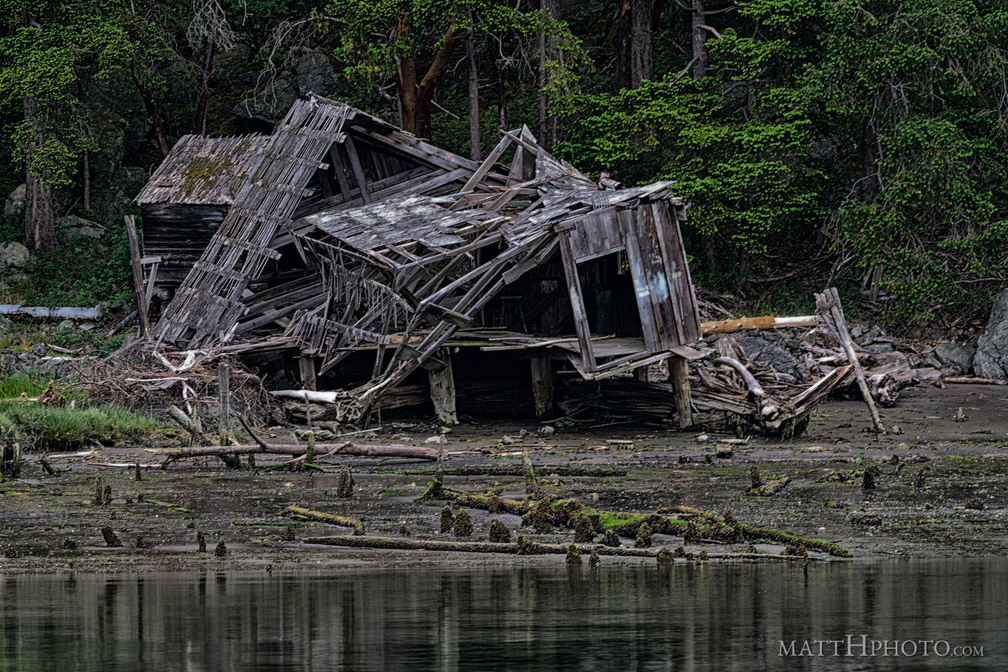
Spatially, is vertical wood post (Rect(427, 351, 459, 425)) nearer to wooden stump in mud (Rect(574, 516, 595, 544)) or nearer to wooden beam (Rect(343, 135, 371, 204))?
wooden beam (Rect(343, 135, 371, 204))

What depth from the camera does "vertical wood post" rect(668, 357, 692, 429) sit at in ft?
72.2

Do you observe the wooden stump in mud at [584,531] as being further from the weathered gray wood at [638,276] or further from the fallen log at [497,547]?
the weathered gray wood at [638,276]

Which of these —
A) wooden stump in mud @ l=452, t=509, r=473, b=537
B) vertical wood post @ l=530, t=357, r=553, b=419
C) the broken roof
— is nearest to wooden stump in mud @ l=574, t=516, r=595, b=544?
wooden stump in mud @ l=452, t=509, r=473, b=537

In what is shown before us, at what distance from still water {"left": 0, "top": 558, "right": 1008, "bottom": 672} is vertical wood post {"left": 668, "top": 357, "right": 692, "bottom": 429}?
11543 millimetres

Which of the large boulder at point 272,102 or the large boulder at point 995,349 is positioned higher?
the large boulder at point 272,102

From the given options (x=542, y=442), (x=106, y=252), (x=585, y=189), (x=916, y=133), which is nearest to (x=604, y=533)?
(x=542, y=442)

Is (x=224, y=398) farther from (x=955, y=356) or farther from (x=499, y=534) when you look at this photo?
(x=955, y=356)

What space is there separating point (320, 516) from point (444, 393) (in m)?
10.8

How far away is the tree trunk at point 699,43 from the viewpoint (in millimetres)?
31969

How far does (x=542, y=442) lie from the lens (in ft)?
68.3

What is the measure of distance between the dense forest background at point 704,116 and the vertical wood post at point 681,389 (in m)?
8.50

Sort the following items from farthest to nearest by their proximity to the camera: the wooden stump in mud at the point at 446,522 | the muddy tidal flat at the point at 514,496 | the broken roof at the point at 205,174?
1. the broken roof at the point at 205,174
2. the wooden stump in mud at the point at 446,522
3. the muddy tidal flat at the point at 514,496

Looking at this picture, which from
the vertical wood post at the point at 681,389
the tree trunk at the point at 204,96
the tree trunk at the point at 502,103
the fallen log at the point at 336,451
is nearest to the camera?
the fallen log at the point at 336,451

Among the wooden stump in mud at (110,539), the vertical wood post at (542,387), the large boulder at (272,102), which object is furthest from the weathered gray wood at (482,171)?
the wooden stump in mud at (110,539)
